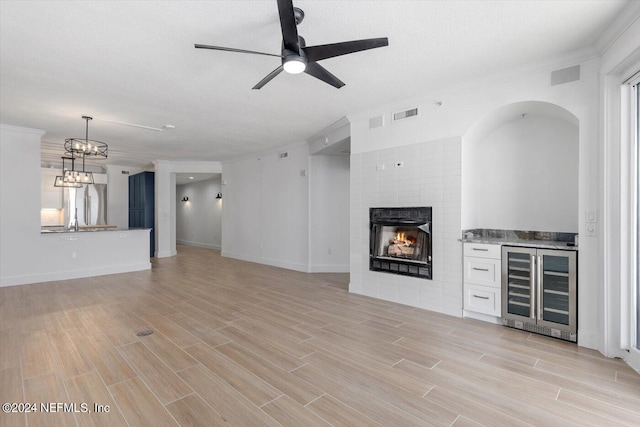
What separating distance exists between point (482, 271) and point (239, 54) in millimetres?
3578

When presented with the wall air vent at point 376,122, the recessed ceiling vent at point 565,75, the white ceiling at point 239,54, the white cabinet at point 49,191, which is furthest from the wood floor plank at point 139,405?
the white cabinet at point 49,191

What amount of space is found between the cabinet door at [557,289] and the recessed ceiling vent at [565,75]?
173 cm

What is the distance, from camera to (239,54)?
3084mm

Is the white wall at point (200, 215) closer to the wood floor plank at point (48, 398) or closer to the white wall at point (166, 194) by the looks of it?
the white wall at point (166, 194)

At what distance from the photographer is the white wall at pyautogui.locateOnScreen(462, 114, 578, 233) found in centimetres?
362

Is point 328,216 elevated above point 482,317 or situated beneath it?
elevated above

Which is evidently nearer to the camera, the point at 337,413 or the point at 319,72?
the point at 337,413

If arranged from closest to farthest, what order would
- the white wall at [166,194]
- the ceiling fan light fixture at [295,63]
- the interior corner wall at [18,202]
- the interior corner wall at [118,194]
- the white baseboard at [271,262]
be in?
1. the ceiling fan light fixture at [295,63]
2. the interior corner wall at [18,202]
3. the white baseboard at [271,262]
4. the white wall at [166,194]
5. the interior corner wall at [118,194]

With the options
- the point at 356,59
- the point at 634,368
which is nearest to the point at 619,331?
the point at 634,368

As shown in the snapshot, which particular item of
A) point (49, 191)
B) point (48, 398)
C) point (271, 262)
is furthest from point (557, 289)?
point (49, 191)

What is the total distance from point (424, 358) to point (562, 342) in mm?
1536

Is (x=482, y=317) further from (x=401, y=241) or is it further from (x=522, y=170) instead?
(x=522, y=170)

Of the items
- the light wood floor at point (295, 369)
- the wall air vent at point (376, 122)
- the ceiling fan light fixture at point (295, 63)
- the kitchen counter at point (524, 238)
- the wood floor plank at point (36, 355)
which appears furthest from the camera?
the wall air vent at point (376, 122)

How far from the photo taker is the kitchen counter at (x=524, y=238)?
331cm
